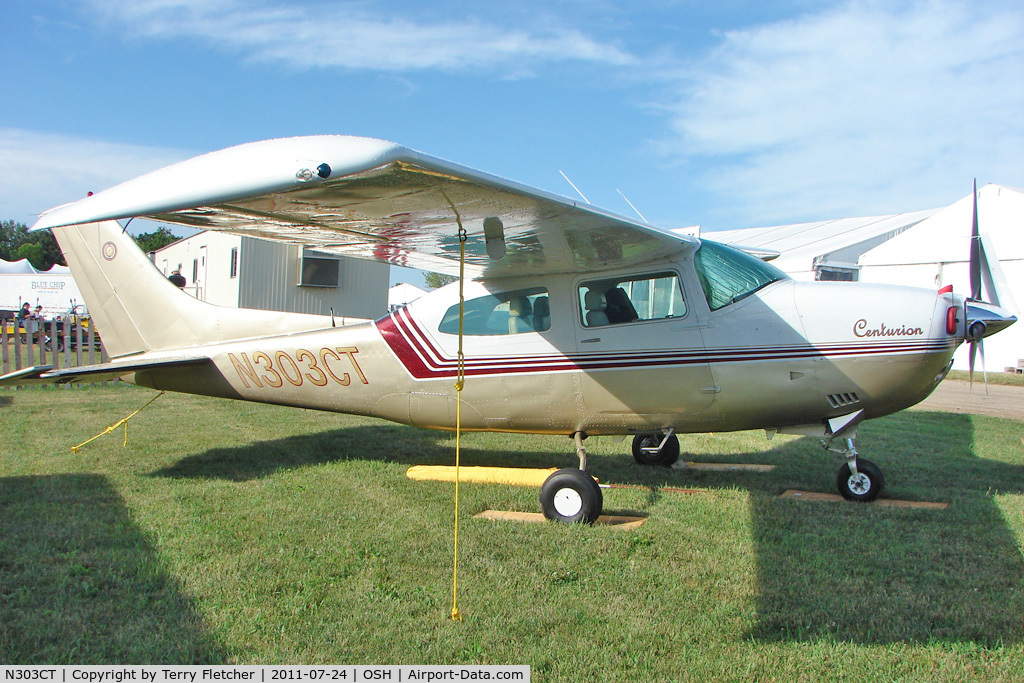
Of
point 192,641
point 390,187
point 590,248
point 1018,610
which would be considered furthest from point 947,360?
point 192,641

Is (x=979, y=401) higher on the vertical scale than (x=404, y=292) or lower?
lower

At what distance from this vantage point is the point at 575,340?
621 cm

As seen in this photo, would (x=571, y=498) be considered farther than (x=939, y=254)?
No

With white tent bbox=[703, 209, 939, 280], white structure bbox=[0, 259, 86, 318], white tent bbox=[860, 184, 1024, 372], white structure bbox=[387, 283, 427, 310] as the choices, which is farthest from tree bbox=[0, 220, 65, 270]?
white tent bbox=[860, 184, 1024, 372]

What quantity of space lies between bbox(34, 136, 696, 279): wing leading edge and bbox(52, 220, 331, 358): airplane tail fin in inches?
82.2

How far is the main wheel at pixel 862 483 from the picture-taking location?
610cm

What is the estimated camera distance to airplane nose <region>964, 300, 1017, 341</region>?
219 inches

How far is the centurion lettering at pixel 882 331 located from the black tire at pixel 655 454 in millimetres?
2644

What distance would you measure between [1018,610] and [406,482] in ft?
15.8

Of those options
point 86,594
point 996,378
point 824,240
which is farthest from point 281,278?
point 996,378

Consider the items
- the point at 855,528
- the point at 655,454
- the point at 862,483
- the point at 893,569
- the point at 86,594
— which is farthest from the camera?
the point at 655,454

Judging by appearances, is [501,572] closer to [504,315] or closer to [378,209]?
[378,209]

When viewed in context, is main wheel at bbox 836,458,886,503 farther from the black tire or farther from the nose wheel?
the black tire

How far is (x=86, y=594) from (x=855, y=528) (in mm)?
5226
